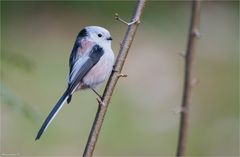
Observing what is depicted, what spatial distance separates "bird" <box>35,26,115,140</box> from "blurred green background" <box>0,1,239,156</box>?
1201 mm

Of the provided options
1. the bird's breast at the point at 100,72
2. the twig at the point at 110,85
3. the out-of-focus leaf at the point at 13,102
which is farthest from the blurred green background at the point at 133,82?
the twig at the point at 110,85

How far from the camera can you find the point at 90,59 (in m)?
2.54

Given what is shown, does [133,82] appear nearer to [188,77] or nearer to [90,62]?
[90,62]

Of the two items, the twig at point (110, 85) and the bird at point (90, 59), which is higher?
the twig at point (110, 85)

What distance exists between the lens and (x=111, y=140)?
519cm

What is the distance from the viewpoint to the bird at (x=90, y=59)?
7.96 ft

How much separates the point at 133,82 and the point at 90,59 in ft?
11.8

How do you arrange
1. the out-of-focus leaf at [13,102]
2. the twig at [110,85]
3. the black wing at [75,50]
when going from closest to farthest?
the twig at [110,85]
the out-of-focus leaf at [13,102]
the black wing at [75,50]

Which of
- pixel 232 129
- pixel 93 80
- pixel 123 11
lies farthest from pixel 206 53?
pixel 93 80

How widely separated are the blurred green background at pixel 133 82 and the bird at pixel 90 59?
47.3 inches

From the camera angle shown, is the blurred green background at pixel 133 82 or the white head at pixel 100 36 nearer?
the white head at pixel 100 36

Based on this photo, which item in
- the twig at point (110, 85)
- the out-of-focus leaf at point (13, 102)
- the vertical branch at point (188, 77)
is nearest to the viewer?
the vertical branch at point (188, 77)

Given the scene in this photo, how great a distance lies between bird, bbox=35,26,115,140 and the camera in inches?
95.5

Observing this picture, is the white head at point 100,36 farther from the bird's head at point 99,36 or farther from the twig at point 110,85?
the twig at point 110,85
